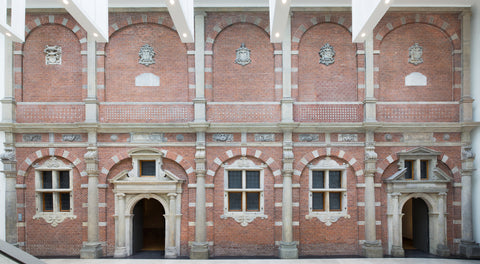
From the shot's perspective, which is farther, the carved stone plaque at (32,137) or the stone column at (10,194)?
the carved stone plaque at (32,137)

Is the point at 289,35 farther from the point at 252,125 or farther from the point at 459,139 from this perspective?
the point at 459,139

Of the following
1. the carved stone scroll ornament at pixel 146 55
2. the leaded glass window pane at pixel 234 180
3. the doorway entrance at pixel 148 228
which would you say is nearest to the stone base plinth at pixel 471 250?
the leaded glass window pane at pixel 234 180

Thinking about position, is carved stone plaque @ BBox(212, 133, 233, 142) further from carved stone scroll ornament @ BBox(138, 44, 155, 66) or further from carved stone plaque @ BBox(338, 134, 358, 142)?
carved stone plaque @ BBox(338, 134, 358, 142)

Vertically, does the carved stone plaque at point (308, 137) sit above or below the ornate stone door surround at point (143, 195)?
above

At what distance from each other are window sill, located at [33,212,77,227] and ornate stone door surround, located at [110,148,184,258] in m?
1.73

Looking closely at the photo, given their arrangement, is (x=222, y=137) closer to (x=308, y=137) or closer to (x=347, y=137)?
(x=308, y=137)

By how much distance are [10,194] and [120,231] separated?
3.97m

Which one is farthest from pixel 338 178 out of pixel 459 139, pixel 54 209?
pixel 54 209

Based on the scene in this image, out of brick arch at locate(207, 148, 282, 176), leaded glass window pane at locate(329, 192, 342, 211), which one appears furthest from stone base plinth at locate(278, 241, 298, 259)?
brick arch at locate(207, 148, 282, 176)

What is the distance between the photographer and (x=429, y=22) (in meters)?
11.6

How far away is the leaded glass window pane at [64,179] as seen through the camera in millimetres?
11438

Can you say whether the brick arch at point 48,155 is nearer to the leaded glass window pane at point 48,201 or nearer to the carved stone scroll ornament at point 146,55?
the leaded glass window pane at point 48,201

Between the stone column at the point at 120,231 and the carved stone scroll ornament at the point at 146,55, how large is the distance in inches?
187

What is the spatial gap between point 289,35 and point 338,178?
544 centimetres
